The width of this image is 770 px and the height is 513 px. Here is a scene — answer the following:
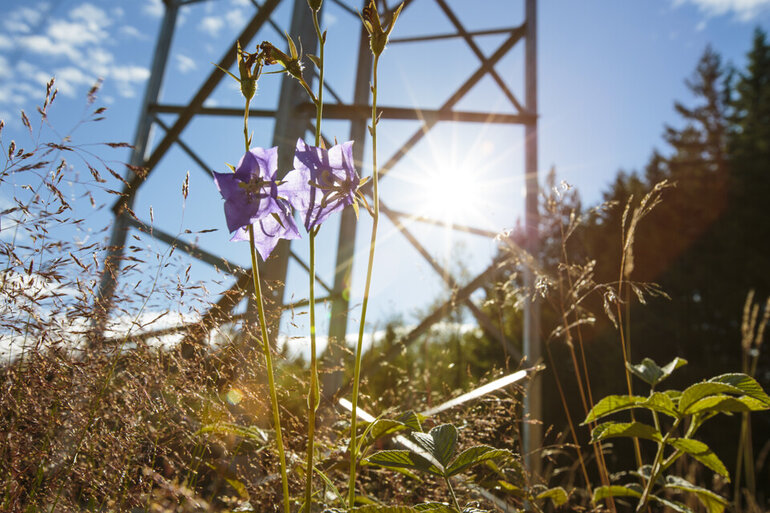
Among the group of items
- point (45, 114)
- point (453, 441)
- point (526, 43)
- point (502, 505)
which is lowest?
point (502, 505)

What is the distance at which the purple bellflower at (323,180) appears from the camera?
1.90 ft

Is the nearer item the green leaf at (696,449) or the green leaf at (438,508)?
the green leaf at (438,508)

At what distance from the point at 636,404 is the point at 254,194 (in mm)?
776

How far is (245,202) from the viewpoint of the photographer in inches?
21.3

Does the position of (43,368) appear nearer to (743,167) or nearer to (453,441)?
(453,441)

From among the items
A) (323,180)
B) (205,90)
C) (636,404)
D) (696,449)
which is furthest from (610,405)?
(205,90)

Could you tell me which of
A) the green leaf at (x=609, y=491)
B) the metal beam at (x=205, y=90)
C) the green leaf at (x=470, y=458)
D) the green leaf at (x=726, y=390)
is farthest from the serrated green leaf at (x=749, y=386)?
the metal beam at (x=205, y=90)

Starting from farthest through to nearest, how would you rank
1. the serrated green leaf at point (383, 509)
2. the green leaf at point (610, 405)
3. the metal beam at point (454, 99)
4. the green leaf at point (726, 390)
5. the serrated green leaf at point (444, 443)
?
the metal beam at point (454, 99) → the green leaf at point (610, 405) → the green leaf at point (726, 390) → the serrated green leaf at point (444, 443) → the serrated green leaf at point (383, 509)

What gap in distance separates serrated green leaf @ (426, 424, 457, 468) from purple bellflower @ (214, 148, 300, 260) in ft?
1.11

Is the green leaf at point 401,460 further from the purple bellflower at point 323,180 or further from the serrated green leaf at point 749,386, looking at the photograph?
the serrated green leaf at point 749,386

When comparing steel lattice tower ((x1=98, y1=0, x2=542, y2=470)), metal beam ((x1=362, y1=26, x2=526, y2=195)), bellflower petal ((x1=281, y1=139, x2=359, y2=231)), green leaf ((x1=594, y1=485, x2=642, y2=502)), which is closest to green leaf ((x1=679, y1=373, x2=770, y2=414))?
green leaf ((x1=594, y1=485, x2=642, y2=502))

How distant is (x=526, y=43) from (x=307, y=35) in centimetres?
154

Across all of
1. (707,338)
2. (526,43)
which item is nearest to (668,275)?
(707,338)

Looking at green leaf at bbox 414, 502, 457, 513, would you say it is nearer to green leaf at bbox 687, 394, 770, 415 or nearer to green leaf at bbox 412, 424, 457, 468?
green leaf at bbox 412, 424, 457, 468
